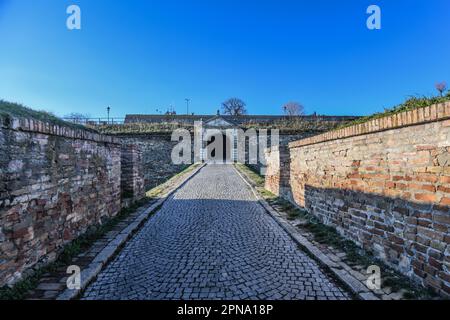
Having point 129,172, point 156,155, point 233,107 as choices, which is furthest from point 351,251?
point 233,107

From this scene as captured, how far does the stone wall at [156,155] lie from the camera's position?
26688mm

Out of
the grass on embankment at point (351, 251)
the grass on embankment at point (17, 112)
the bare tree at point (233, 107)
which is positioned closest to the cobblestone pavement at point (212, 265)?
the grass on embankment at point (351, 251)

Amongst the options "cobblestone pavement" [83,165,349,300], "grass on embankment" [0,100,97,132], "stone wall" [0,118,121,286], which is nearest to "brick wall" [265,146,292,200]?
"cobblestone pavement" [83,165,349,300]

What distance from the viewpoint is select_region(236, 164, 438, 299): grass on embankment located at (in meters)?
3.23

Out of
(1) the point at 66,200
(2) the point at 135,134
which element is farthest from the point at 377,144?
(2) the point at 135,134

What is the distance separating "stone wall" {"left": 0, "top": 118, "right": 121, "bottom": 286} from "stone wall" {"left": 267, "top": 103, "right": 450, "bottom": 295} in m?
4.96

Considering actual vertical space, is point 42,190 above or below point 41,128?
below

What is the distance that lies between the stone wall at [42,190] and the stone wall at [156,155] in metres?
20.7

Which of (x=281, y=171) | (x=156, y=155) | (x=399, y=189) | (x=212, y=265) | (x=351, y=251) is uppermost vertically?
(x=156, y=155)

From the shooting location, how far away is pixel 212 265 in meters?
4.34

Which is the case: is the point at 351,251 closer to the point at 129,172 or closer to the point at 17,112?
the point at 17,112

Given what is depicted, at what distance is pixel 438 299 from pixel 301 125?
96.6 ft

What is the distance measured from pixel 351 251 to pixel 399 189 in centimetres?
148

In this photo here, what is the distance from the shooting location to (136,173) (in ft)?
29.9
